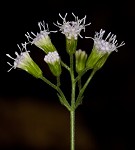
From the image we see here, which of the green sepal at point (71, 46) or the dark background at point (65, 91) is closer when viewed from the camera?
the green sepal at point (71, 46)

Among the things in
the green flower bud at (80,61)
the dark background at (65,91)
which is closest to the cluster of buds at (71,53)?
the green flower bud at (80,61)

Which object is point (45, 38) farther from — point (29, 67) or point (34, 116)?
point (34, 116)

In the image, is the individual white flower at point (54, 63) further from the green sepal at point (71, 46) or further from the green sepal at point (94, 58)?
the green sepal at point (94, 58)

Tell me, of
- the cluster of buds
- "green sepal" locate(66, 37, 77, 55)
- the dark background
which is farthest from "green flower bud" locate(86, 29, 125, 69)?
the dark background

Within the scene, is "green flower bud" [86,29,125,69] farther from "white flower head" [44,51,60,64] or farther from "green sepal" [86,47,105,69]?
"white flower head" [44,51,60,64]

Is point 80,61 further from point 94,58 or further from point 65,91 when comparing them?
point 65,91

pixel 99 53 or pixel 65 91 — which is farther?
pixel 65 91

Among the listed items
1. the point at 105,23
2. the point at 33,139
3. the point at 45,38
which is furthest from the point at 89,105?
the point at 45,38

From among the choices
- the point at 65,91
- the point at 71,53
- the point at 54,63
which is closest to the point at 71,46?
the point at 71,53
